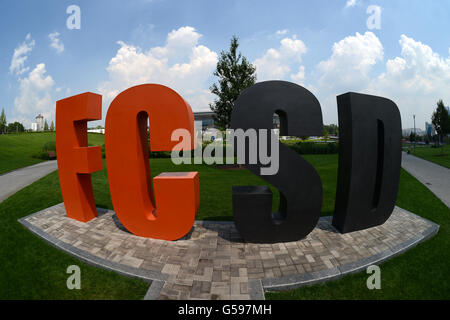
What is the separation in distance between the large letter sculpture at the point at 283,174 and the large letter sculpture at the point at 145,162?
1.32 meters

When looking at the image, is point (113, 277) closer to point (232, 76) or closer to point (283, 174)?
point (283, 174)

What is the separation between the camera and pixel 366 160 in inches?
226

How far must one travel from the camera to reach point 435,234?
6.02 metres

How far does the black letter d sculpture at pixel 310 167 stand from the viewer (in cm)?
503

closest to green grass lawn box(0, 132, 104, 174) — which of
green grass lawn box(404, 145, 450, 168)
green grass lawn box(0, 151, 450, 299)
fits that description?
green grass lawn box(0, 151, 450, 299)

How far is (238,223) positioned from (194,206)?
3.96ft

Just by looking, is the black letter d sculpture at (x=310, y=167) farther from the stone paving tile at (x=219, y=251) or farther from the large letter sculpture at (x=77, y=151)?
the large letter sculpture at (x=77, y=151)

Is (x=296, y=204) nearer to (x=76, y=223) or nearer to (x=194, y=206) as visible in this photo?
(x=194, y=206)

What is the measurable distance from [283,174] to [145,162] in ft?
12.5
